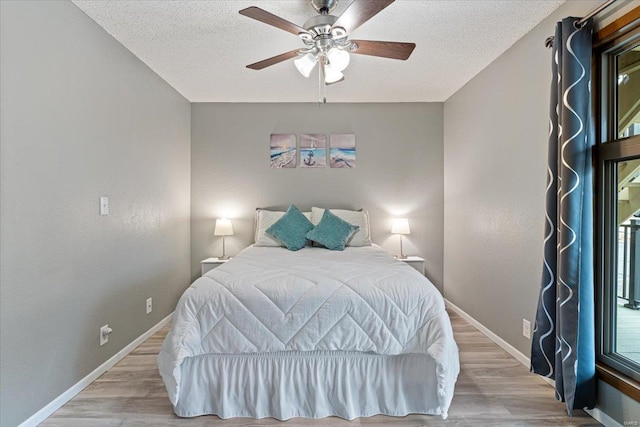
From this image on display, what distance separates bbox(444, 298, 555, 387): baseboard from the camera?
2572 mm

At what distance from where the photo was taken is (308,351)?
6.46 ft

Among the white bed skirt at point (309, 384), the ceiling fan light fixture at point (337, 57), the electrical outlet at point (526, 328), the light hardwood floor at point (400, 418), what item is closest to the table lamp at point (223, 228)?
the light hardwood floor at point (400, 418)

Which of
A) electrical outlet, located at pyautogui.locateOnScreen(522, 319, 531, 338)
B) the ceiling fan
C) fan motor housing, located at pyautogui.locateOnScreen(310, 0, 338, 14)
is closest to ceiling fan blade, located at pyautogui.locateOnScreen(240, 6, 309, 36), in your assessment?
the ceiling fan

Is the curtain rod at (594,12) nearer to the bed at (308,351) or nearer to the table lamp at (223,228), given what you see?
the bed at (308,351)

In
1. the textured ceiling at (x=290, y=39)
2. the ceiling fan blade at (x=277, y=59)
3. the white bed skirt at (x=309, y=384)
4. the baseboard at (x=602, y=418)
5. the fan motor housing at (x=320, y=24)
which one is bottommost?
the baseboard at (x=602, y=418)

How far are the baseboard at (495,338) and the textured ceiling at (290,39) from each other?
7.92 feet

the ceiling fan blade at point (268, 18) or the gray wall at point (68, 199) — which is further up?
the ceiling fan blade at point (268, 18)

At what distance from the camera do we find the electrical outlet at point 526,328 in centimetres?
256

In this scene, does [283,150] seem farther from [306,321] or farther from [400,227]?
[306,321]

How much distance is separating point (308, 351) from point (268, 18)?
187 cm

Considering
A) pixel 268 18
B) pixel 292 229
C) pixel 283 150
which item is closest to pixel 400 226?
pixel 292 229

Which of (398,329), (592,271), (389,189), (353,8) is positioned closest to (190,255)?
(389,189)

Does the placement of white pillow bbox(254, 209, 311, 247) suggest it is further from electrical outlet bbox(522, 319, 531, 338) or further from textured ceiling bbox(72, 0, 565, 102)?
electrical outlet bbox(522, 319, 531, 338)

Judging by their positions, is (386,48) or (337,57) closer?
(386,48)
